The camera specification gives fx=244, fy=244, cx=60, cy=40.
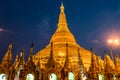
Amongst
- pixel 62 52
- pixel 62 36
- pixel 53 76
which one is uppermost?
pixel 62 36

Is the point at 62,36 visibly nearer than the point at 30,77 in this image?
No

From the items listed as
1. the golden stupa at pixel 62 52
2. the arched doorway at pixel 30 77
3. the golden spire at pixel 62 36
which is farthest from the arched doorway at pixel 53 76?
the golden spire at pixel 62 36

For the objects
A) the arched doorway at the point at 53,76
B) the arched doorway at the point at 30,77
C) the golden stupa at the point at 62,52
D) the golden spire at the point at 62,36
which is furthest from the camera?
the golden spire at the point at 62,36

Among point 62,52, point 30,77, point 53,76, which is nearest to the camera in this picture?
point 30,77

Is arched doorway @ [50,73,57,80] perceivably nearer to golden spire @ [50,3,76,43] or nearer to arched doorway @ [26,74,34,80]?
arched doorway @ [26,74,34,80]

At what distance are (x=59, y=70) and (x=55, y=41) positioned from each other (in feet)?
57.8

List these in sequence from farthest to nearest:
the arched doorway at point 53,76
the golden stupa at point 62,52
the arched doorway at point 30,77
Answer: the golden stupa at point 62,52 < the arched doorway at point 53,76 < the arched doorway at point 30,77

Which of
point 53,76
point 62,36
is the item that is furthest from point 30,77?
point 62,36

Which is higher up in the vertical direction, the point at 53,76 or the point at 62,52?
the point at 62,52

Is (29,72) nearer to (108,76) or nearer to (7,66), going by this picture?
(7,66)

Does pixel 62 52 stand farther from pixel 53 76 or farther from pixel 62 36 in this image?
pixel 53 76

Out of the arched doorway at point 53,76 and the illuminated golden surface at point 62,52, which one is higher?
the illuminated golden surface at point 62,52

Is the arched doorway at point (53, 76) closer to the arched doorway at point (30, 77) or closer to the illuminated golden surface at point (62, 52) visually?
the arched doorway at point (30, 77)

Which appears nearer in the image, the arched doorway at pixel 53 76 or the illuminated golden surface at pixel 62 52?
the arched doorway at pixel 53 76
